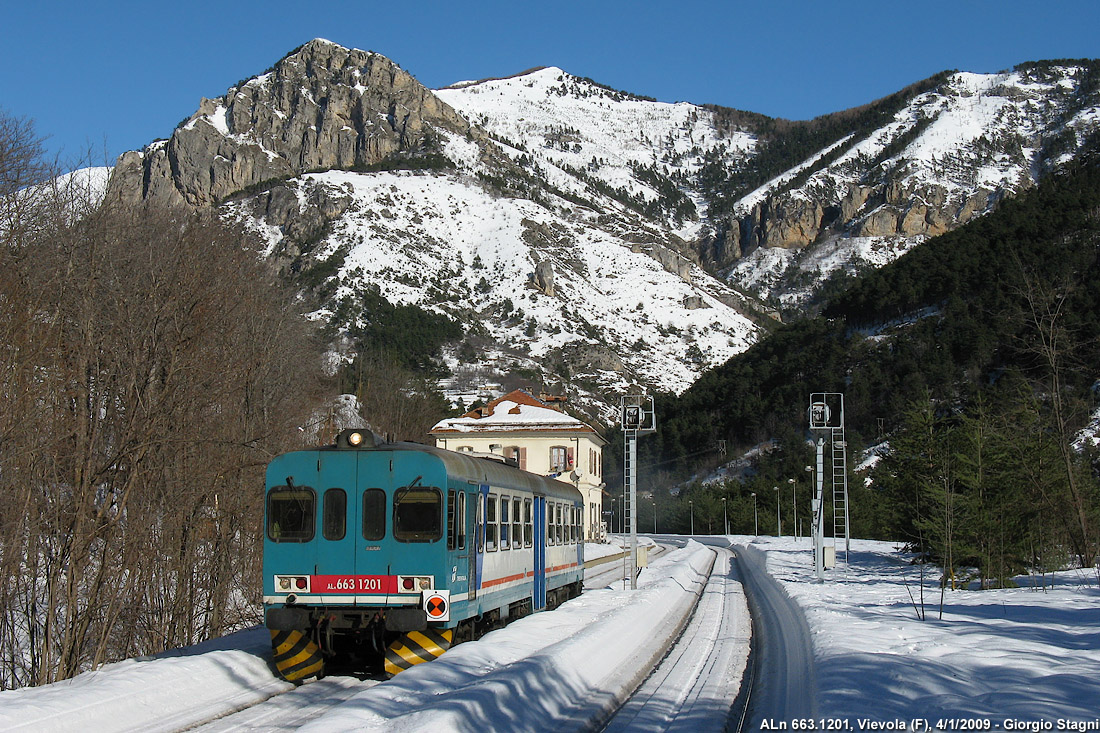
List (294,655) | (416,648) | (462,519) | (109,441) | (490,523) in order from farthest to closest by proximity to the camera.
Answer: (109,441) < (490,523) < (462,519) < (416,648) < (294,655)

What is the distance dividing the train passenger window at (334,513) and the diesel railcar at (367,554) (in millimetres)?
14

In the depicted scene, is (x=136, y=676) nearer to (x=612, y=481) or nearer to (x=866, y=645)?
(x=866, y=645)

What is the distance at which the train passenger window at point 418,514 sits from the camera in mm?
13617

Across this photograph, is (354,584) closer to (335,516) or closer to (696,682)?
(335,516)

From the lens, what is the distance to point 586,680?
11844 millimetres

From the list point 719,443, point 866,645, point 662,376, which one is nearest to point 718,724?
point 866,645

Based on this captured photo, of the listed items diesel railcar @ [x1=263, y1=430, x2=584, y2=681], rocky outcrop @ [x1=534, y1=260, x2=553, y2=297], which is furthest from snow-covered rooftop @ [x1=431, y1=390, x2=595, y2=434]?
rocky outcrop @ [x1=534, y1=260, x2=553, y2=297]

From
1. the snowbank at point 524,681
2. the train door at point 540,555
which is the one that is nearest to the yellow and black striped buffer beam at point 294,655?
the snowbank at point 524,681

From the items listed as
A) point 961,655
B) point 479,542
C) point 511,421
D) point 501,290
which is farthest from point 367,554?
point 501,290

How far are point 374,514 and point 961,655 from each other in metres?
7.86

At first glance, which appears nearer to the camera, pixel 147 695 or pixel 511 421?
pixel 147 695

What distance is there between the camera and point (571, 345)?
170500mm

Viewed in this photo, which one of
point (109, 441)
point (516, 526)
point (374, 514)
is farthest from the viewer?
point (516, 526)

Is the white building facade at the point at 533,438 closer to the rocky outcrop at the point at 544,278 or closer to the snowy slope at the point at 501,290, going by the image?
the snowy slope at the point at 501,290
